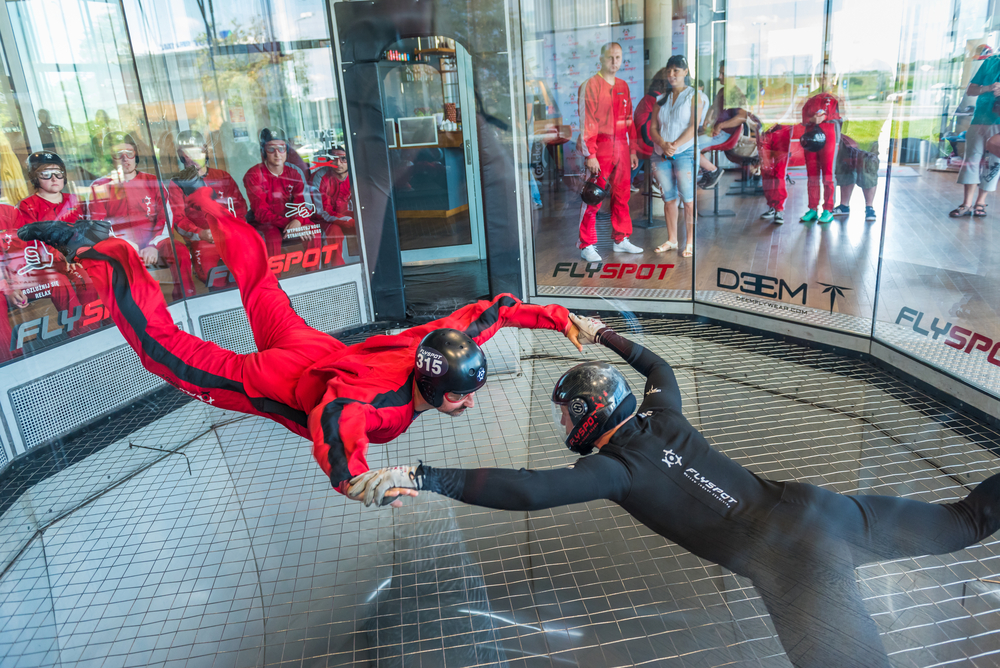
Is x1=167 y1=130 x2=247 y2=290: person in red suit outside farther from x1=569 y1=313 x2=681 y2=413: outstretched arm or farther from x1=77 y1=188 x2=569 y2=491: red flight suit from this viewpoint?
x1=569 y1=313 x2=681 y2=413: outstretched arm

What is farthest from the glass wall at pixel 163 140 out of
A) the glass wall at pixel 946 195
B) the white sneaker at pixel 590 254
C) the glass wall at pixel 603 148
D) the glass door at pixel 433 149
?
the glass wall at pixel 946 195

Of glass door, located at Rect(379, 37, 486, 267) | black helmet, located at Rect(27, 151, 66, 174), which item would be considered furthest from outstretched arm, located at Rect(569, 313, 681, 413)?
glass door, located at Rect(379, 37, 486, 267)

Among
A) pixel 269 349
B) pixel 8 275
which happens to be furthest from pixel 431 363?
pixel 8 275

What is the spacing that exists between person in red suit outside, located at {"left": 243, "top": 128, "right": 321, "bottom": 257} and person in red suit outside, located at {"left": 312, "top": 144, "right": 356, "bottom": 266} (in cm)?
18

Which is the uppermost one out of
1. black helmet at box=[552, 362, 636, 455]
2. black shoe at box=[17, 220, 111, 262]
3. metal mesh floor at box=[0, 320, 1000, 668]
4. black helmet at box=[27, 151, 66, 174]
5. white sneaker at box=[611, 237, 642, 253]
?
black helmet at box=[27, 151, 66, 174]

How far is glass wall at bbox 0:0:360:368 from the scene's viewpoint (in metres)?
3.94

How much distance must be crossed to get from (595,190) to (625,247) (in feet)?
2.06

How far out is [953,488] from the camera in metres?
3.20

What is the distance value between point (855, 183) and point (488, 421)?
336 cm

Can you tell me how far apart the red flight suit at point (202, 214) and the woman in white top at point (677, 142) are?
12.2 feet

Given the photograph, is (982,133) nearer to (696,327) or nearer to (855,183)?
(855,183)

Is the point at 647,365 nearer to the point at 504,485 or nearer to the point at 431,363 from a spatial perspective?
the point at 431,363

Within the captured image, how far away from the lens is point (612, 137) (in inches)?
238

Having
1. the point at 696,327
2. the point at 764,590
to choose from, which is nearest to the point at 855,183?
the point at 696,327
